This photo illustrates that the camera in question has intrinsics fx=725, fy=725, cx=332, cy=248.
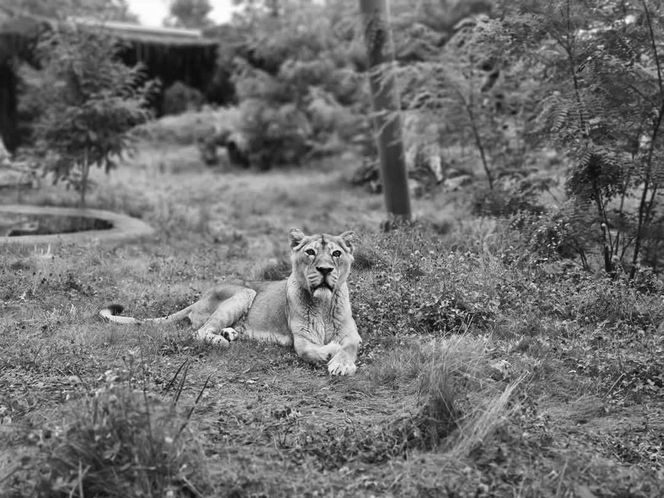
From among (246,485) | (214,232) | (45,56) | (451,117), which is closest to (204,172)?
(45,56)

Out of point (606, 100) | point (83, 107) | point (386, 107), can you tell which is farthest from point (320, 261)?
point (83, 107)

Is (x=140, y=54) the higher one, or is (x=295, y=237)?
(x=140, y=54)

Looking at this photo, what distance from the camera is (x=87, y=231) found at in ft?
38.1

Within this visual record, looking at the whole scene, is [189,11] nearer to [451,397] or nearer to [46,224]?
[46,224]

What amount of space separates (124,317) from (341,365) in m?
2.50

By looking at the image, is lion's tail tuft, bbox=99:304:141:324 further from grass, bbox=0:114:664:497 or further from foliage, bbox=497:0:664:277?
foliage, bbox=497:0:664:277

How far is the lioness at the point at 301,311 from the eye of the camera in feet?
21.0

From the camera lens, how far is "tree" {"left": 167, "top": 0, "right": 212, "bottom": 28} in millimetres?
41625

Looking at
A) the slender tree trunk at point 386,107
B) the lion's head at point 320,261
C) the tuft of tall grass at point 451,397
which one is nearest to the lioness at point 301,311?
the lion's head at point 320,261

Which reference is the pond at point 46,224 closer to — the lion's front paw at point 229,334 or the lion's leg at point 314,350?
the lion's front paw at point 229,334

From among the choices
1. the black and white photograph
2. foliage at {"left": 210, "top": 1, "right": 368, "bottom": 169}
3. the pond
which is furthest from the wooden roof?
the pond

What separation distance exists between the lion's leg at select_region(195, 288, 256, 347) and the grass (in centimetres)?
14

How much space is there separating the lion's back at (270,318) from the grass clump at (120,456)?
105 inches

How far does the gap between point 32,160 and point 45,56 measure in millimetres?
2222
